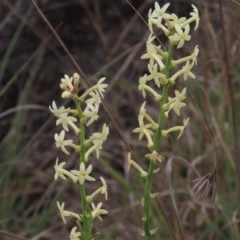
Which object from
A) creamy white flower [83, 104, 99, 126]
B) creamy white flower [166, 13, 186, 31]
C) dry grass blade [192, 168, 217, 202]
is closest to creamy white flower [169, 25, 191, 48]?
creamy white flower [166, 13, 186, 31]

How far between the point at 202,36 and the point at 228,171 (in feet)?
4.75

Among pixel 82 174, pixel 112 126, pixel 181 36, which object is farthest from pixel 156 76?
pixel 112 126

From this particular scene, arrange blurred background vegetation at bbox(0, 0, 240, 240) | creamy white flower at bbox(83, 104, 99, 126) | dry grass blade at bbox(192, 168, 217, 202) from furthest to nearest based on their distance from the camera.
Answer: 1. blurred background vegetation at bbox(0, 0, 240, 240)
2. dry grass blade at bbox(192, 168, 217, 202)
3. creamy white flower at bbox(83, 104, 99, 126)

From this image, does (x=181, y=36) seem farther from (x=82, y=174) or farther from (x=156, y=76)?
(x=82, y=174)

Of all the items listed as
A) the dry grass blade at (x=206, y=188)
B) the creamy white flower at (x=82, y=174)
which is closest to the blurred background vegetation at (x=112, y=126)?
the dry grass blade at (x=206, y=188)

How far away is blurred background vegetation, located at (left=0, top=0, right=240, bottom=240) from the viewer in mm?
2275

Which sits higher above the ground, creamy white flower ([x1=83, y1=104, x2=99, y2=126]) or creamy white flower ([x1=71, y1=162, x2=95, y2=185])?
creamy white flower ([x1=83, y1=104, x2=99, y2=126])

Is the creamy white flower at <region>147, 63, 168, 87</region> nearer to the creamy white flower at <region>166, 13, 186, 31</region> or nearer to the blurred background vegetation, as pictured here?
the creamy white flower at <region>166, 13, 186, 31</region>

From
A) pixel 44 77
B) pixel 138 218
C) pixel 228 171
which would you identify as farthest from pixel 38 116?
pixel 228 171

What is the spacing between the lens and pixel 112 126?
322 cm

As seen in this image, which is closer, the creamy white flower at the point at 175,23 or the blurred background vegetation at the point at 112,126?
the creamy white flower at the point at 175,23

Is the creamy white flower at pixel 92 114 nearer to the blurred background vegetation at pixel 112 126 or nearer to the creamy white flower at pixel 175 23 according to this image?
the creamy white flower at pixel 175 23

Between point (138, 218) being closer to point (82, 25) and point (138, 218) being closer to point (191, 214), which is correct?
point (191, 214)

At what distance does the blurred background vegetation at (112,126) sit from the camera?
2.28 meters
